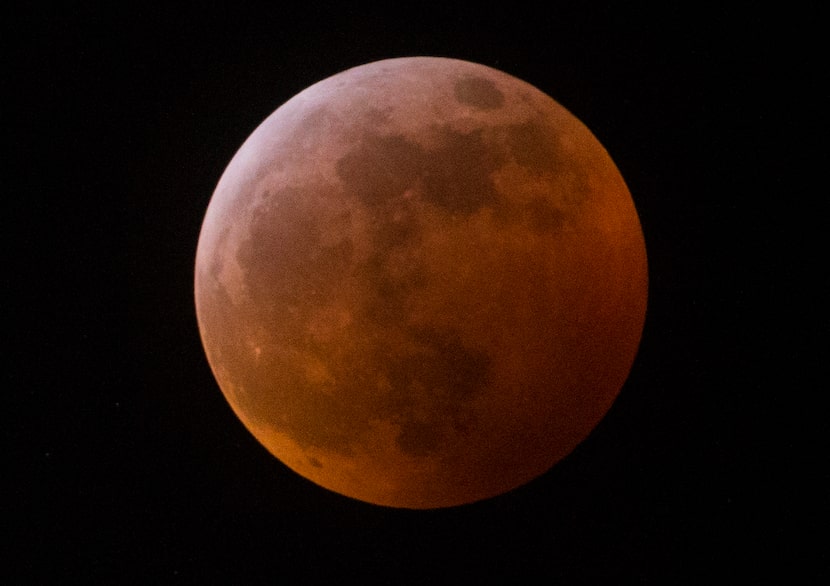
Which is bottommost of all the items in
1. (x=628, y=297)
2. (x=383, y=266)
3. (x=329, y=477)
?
(x=329, y=477)

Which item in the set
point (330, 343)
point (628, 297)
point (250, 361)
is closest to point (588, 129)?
point (628, 297)

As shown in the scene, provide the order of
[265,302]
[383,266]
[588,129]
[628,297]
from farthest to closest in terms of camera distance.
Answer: [588,129] < [628,297] < [265,302] < [383,266]

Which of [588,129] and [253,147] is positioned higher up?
[588,129]

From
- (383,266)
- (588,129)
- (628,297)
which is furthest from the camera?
(588,129)

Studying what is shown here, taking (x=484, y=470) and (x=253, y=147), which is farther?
(x=253, y=147)

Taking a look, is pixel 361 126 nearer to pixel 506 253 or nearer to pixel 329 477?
pixel 506 253

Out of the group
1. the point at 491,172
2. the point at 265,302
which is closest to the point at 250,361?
the point at 265,302
